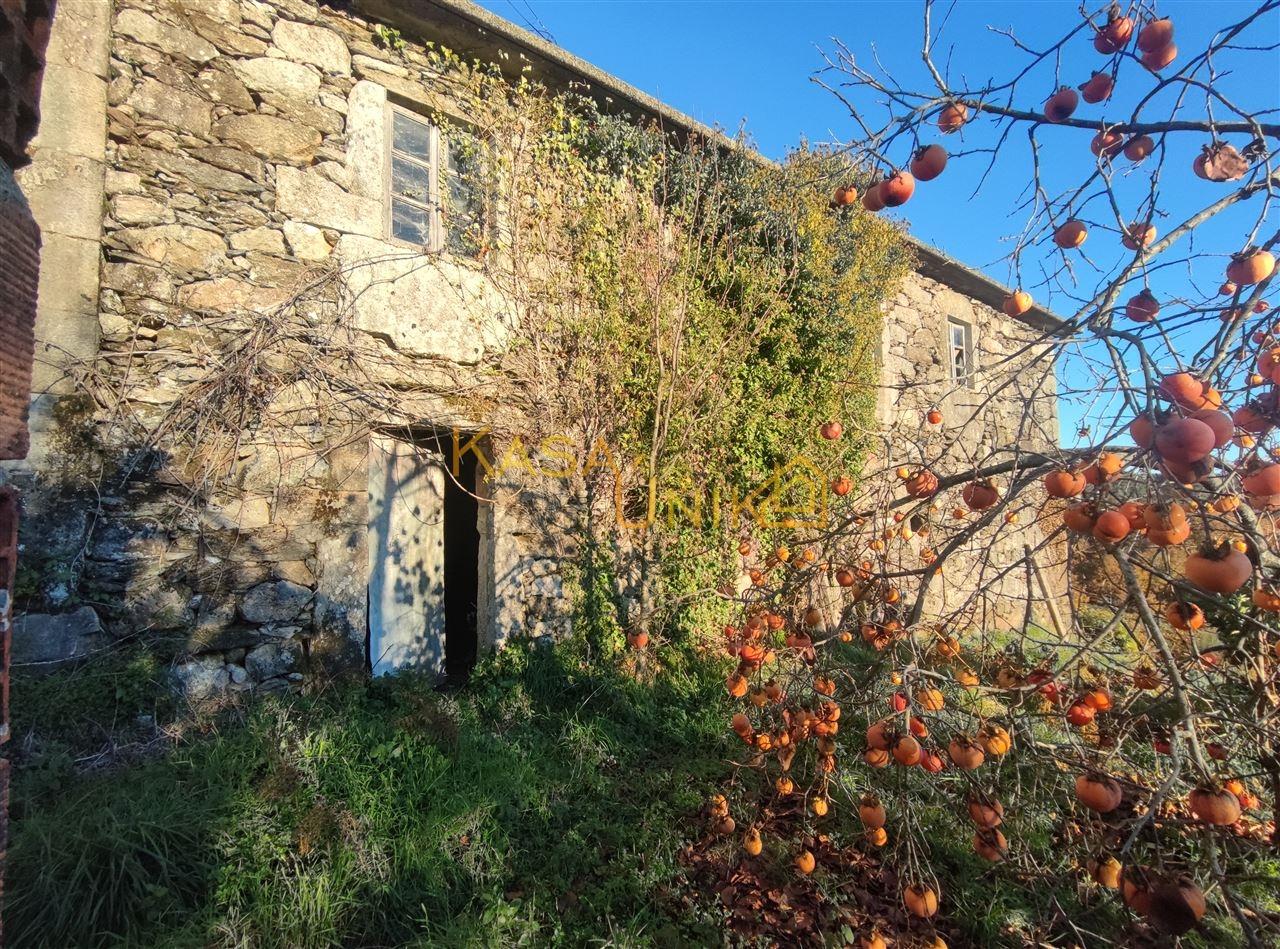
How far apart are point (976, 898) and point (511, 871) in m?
2.00

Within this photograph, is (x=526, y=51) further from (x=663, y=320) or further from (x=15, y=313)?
(x=15, y=313)

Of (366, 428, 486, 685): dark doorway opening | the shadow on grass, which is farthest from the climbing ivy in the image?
the shadow on grass

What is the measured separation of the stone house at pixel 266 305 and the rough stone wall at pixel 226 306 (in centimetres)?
1

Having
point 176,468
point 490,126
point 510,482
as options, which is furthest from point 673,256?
point 176,468

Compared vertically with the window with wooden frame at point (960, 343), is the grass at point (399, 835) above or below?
below

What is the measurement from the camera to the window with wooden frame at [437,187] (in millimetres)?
4207

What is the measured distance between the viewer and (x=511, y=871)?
2598mm

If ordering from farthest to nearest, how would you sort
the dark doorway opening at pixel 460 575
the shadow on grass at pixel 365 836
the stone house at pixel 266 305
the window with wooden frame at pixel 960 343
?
the window with wooden frame at pixel 960 343
the dark doorway opening at pixel 460 575
the stone house at pixel 266 305
the shadow on grass at pixel 365 836

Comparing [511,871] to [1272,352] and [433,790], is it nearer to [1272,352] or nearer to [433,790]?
[433,790]

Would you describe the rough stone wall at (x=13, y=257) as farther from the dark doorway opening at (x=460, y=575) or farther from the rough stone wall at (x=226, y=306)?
the dark doorway opening at (x=460, y=575)

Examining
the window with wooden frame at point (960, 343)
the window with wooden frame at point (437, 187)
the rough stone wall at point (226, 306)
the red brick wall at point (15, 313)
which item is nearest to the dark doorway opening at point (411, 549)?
the rough stone wall at point (226, 306)

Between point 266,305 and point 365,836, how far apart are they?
2.82m

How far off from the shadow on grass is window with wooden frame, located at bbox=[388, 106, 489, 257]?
296 centimetres

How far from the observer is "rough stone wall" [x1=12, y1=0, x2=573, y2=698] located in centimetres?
308
